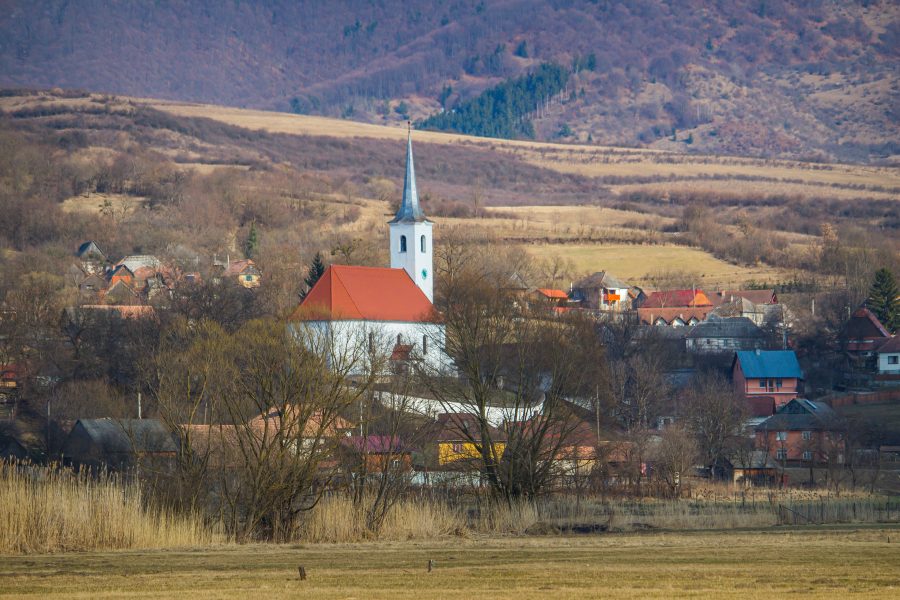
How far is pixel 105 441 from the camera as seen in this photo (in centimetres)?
5781

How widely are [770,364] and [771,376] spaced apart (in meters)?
0.94

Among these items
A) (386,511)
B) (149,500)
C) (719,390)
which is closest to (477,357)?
(386,511)

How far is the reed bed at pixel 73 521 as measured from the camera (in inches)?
1105

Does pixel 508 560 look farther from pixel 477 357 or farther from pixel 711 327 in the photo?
pixel 711 327

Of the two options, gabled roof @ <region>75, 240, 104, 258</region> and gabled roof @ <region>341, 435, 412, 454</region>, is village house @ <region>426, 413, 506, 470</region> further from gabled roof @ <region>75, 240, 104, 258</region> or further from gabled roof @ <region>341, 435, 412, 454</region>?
gabled roof @ <region>75, 240, 104, 258</region>

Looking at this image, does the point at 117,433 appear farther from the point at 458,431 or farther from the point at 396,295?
the point at 396,295

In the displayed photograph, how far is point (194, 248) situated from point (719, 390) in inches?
2777

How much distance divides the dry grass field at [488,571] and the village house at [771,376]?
5720cm

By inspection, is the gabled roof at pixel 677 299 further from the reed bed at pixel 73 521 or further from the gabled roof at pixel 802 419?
the reed bed at pixel 73 521

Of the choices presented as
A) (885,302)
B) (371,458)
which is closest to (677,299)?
(885,302)

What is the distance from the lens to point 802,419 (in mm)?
69000

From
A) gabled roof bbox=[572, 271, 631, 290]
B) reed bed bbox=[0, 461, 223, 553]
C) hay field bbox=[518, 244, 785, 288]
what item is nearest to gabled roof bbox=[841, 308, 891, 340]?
gabled roof bbox=[572, 271, 631, 290]

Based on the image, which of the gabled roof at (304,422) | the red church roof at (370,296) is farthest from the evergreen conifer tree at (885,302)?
the gabled roof at (304,422)

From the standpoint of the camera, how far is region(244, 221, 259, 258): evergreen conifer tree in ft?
432
